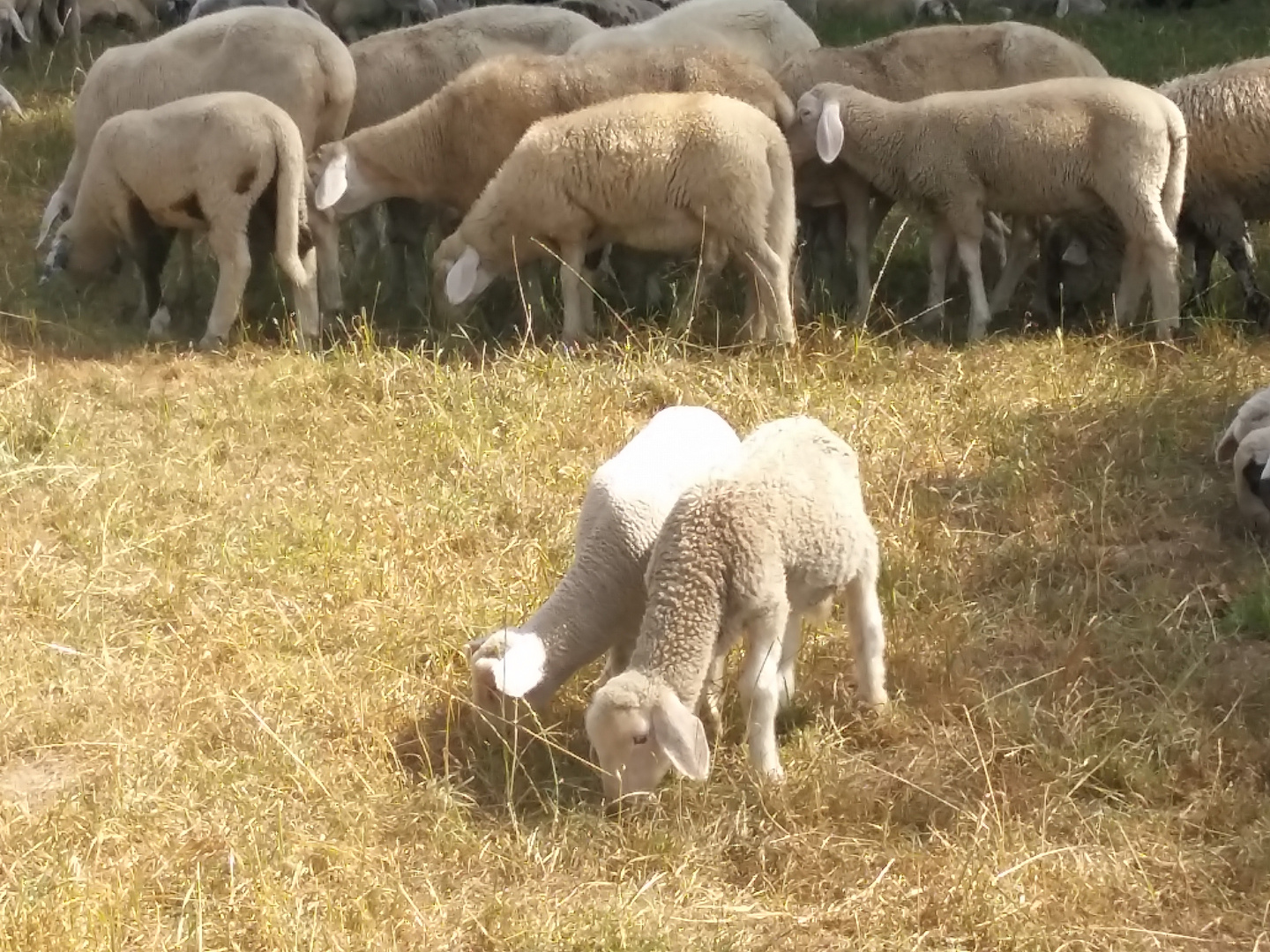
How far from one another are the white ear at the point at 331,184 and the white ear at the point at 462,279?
97cm

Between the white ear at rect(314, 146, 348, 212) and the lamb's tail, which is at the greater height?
the lamb's tail

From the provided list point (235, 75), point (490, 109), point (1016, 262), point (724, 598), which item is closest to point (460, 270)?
point (490, 109)

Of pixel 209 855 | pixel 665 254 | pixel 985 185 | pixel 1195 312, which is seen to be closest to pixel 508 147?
pixel 665 254

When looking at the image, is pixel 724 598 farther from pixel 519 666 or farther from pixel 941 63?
pixel 941 63

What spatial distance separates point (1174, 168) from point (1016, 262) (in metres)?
1.08

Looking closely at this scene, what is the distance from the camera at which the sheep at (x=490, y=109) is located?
7.45 metres

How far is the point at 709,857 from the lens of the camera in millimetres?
3398

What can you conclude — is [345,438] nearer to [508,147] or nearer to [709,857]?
[508,147]

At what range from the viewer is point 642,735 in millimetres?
3402

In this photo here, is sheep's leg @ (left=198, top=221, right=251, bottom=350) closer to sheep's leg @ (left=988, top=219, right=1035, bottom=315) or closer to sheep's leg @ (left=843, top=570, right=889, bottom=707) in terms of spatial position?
sheep's leg @ (left=988, top=219, right=1035, bottom=315)

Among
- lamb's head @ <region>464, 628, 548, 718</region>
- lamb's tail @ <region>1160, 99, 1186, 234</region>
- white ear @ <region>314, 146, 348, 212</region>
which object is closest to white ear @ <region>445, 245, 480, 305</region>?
white ear @ <region>314, 146, 348, 212</region>

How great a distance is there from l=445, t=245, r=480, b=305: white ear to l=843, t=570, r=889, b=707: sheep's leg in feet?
10.2

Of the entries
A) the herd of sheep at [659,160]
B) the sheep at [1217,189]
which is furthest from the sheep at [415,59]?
the sheep at [1217,189]

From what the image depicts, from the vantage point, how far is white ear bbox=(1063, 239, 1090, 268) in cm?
724
